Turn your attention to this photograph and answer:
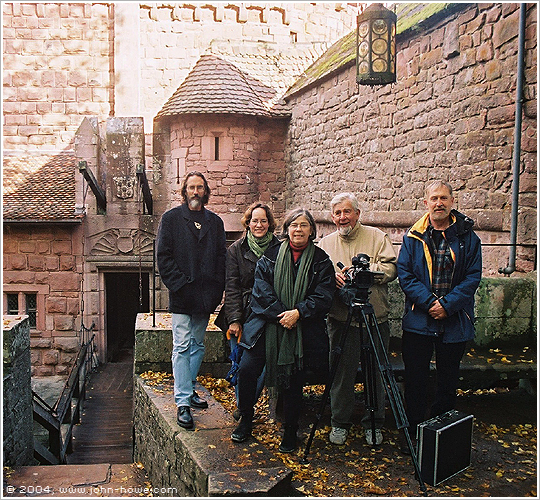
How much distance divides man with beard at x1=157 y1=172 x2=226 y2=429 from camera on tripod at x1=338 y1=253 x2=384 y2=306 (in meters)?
1.07

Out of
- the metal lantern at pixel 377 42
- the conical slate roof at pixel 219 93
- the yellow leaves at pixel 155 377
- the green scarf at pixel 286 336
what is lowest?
the yellow leaves at pixel 155 377

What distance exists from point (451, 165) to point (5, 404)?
5243 mm

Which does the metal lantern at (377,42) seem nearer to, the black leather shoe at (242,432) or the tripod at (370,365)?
the tripod at (370,365)

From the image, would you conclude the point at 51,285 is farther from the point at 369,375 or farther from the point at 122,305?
the point at 369,375

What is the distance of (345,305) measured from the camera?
3.96m

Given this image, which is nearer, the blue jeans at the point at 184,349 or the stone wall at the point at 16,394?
the blue jeans at the point at 184,349

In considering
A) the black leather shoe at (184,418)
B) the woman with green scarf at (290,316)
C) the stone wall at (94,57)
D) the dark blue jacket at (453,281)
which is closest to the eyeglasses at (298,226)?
the woman with green scarf at (290,316)

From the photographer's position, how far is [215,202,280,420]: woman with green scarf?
402 cm

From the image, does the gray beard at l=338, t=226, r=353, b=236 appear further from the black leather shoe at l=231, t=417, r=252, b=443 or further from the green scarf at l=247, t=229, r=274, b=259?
the black leather shoe at l=231, t=417, r=252, b=443

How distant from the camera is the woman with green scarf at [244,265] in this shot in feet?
13.2

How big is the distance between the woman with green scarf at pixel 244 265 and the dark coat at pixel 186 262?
0.20m

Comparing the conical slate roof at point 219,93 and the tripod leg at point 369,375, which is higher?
the conical slate roof at point 219,93

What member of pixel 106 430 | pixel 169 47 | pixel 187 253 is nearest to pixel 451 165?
pixel 187 253

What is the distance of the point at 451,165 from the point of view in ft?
22.0
